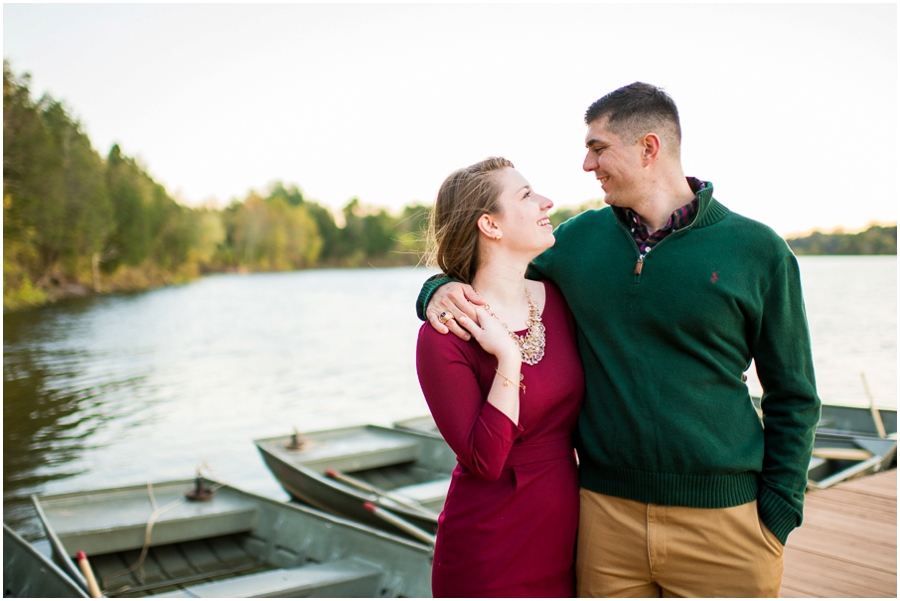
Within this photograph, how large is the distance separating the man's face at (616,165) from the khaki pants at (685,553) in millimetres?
866

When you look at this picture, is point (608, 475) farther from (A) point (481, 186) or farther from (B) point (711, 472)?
(A) point (481, 186)

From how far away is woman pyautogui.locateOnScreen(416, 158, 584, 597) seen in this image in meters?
1.89

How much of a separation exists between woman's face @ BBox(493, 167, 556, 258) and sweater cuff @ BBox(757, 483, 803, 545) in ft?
2.99

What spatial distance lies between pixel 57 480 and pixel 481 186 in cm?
946

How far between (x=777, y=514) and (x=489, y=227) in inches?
43.7

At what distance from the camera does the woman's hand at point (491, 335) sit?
190 cm

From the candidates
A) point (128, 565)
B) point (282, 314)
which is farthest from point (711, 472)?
point (282, 314)

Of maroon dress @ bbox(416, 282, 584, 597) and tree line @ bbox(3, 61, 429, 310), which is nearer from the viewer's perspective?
maroon dress @ bbox(416, 282, 584, 597)

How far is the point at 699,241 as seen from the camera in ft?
6.43

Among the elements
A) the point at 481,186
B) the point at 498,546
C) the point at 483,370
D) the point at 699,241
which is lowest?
the point at 498,546

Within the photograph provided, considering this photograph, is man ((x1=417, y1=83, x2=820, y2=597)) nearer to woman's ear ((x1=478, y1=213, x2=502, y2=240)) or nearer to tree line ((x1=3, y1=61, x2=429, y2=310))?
woman's ear ((x1=478, y1=213, x2=502, y2=240))

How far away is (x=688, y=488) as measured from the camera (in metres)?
1.92

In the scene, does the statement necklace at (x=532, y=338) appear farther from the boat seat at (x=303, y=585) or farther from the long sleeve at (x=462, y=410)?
the boat seat at (x=303, y=585)

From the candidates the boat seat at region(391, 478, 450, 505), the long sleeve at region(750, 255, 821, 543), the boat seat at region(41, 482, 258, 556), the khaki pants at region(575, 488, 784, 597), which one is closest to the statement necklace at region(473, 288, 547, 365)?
the khaki pants at region(575, 488, 784, 597)
